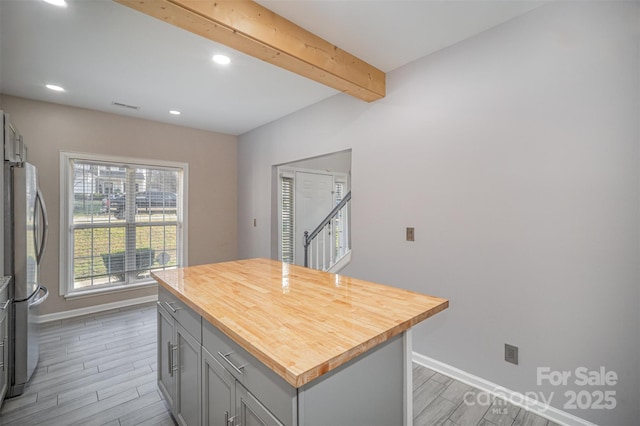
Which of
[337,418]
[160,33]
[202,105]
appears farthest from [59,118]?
[337,418]

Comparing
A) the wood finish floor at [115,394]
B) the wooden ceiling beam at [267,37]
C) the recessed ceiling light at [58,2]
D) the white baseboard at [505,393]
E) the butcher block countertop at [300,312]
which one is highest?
the recessed ceiling light at [58,2]

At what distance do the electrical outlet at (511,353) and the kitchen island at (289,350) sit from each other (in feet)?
3.48

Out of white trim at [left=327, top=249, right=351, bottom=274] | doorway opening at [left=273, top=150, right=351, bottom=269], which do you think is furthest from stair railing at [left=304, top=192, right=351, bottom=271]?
white trim at [left=327, top=249, right=351, bottom=274]

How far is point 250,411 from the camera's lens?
1074 millimetres

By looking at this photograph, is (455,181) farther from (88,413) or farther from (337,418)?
(88,413)

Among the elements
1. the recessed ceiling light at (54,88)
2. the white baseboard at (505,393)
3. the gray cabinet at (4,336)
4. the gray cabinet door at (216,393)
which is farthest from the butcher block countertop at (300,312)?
the recessed ceiling light at (54,88)

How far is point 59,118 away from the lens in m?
3.50

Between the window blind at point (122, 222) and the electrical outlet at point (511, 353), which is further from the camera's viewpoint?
the window blind at point (122, 222)

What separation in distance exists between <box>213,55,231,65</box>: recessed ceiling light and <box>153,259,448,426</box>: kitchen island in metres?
1.84

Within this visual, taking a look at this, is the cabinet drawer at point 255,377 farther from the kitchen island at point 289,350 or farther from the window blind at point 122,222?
the window blind at point 122,222

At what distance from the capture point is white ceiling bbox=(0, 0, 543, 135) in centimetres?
189

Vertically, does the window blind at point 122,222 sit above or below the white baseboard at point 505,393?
above

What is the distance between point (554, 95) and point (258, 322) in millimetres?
2193

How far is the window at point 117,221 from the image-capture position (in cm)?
364
